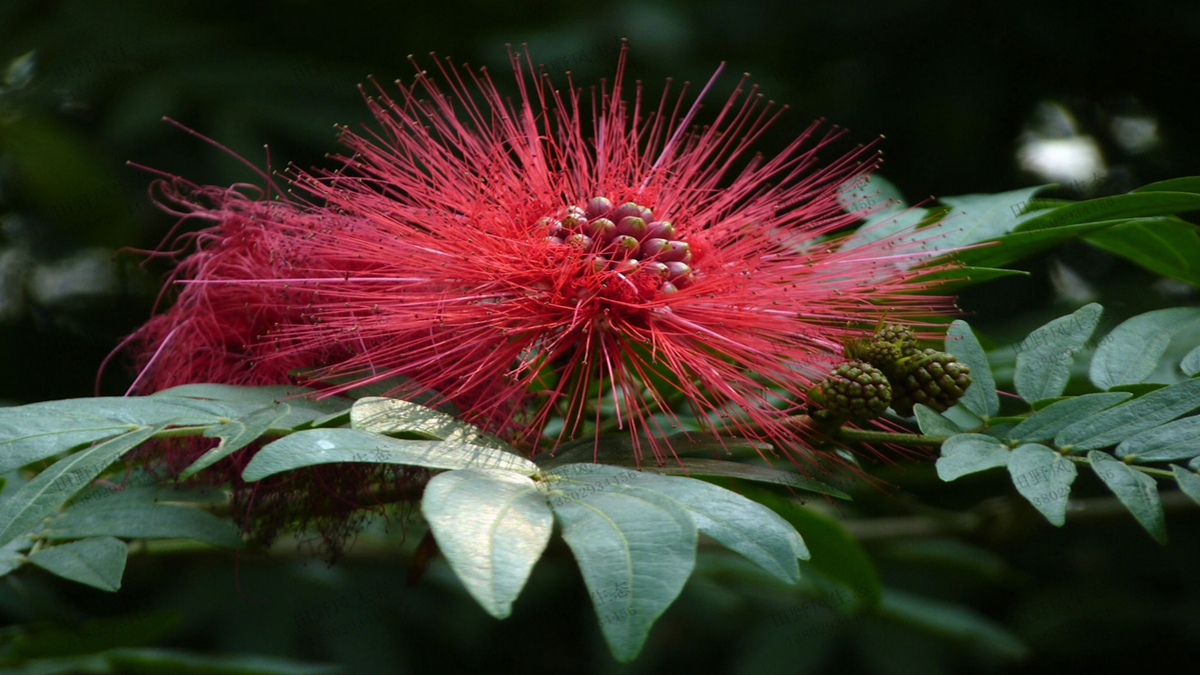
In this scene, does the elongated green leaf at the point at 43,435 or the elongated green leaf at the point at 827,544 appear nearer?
the elongated green leaf at the point at 43,435

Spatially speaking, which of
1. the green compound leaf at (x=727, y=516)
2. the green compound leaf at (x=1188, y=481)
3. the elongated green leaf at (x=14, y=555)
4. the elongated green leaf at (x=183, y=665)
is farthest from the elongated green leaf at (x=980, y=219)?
the elongated green leaf at (x=183, y=665)

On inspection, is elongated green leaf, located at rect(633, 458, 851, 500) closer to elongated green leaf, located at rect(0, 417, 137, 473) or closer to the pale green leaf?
the pale green leaf

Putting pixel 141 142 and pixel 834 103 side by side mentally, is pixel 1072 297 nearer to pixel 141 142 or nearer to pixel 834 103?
pixel 834 103

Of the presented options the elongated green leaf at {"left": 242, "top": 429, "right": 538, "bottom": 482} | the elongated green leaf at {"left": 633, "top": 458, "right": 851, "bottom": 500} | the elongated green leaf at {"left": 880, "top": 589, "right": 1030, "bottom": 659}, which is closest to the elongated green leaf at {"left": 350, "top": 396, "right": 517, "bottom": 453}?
the elongated green leaf at {"left": 242, "top": 429, "right": 538, "bottom": 482}

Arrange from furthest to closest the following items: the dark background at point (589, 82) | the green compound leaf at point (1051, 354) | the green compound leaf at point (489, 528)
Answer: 1. the dark background at point (589, 82)
2. the green compound leaf at point (1051, 354)
3. the green compound leaf at point (489, 528)

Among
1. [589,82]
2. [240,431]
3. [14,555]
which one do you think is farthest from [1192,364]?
[589,82]

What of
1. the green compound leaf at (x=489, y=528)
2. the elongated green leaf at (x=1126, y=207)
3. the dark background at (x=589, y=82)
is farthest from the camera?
the dark background at (x=589, y=82)

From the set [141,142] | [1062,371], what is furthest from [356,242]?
[141,142]

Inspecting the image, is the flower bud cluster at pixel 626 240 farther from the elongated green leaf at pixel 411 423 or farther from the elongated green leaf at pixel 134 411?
the elongated green leaf at pixel 134 411
